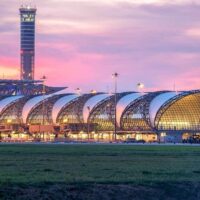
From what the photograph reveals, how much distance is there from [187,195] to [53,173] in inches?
356

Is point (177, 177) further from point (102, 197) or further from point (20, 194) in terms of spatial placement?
point (20, 194)

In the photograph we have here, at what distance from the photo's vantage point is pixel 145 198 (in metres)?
41.1

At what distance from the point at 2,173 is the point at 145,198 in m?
9.88

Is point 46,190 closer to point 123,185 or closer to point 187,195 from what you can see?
point 123,185

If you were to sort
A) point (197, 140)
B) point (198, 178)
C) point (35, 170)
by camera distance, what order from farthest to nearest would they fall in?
point (197, 140), point (35, 170), point (198, 178)

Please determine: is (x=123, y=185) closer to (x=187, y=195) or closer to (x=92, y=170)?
(x=187, y=195)

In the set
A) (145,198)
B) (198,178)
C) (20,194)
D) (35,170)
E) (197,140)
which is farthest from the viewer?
(197,140)

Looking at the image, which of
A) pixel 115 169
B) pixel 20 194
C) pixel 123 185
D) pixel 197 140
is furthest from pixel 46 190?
pixel 197 140

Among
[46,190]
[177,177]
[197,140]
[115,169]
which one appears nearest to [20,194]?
[46,190]

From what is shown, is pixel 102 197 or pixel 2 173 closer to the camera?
pixel 102 197

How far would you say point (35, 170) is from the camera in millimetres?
51000

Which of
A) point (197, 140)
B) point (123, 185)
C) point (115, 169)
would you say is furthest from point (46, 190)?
point (197, 140)

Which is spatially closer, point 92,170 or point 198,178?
point 198,178

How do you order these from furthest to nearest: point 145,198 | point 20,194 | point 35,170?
1. point 35,170
2. point 145,198
3. point 20,194
